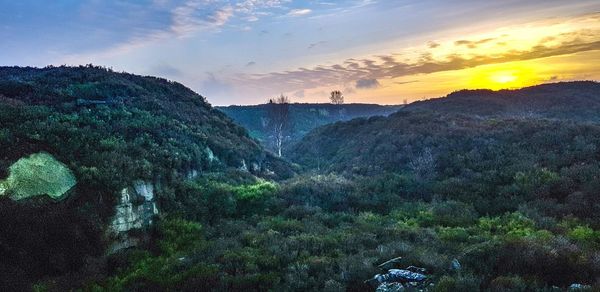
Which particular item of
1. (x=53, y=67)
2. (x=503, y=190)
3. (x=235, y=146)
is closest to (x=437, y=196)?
(x=503, y=190)

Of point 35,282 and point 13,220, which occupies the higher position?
point 13,220

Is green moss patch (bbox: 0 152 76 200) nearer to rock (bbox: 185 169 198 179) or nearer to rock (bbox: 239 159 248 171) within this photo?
rock (bbox: 185 169 198 179)

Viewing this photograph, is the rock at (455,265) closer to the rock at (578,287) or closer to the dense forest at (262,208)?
the dense forest at (262,208)

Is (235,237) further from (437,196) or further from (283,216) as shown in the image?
(437,196)

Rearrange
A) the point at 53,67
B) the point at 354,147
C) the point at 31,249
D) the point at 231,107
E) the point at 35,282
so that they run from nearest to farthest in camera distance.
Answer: the point at 35,282, the point at 31,249, the point at 53,67, the point at 354,147, the point at 231,107

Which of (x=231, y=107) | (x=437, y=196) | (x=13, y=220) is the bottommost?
(x=437, y=196)

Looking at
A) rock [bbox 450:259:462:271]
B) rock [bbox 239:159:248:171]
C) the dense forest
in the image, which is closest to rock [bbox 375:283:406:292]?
the dense forest
